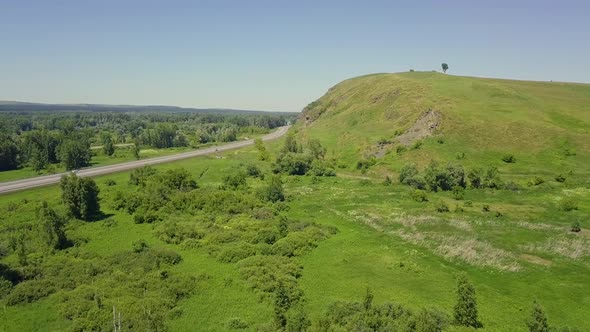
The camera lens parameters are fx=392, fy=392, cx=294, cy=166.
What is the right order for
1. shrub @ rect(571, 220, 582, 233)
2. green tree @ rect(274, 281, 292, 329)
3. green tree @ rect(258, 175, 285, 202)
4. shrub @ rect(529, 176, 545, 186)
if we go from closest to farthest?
green tree @ rect(274, 281, 292, 329), shrub @ rect(571, 220, 582, 233), green tree @ rect(258, 175, 285, 202), shrub @ rect(529, 176, 545, 186)

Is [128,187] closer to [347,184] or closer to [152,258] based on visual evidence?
[152,258]

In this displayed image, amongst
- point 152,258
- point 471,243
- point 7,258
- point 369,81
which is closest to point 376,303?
point 471,243

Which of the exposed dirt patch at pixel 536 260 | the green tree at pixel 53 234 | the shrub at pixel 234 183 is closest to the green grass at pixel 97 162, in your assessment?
the shrub at pixel 234 183

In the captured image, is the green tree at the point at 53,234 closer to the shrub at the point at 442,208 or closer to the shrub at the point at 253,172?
the shrub at the point at 253,172

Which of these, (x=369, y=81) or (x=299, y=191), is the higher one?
(x=369, y=81)

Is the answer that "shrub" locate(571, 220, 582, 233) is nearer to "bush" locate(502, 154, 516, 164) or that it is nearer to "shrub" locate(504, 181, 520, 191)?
"shrub" locate(504, 181, 520, 191)

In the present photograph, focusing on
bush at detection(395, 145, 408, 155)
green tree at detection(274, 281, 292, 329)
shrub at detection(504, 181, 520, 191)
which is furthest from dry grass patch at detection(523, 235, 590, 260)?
bush at detection(395, 145, 408, 155)
